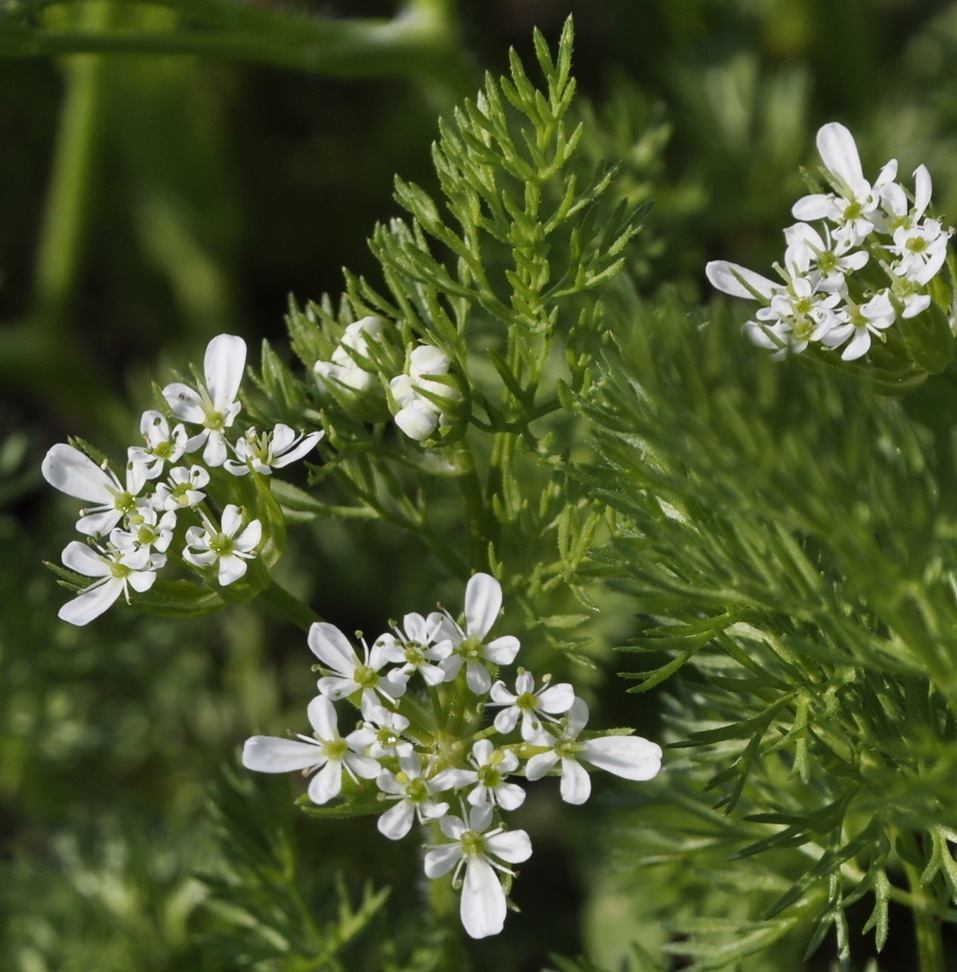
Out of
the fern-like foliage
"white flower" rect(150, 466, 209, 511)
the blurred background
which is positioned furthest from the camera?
the blurred background

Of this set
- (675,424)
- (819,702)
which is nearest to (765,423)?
(675,424)

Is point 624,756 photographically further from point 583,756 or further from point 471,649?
point 471,649

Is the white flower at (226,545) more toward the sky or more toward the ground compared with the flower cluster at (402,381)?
more toward the ground

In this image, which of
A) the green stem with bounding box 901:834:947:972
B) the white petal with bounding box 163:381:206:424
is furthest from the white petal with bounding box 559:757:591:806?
the white petal with bounding box 163:381:206:424

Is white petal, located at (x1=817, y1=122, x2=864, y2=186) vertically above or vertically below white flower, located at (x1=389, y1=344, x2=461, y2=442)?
above

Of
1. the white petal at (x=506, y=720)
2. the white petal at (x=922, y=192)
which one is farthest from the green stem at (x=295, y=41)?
the white petal at (x=506, y=720)

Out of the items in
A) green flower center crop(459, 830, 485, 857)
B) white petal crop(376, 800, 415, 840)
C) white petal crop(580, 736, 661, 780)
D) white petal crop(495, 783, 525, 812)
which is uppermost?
white petal crop(580, 736, 661, 780)

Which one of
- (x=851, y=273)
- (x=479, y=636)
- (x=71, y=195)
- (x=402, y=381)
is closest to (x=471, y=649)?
(x=479, y=636)

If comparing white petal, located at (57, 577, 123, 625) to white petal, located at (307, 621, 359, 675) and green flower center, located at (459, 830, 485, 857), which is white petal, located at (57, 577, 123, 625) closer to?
white petal, located at (307, 621, 359, 675)

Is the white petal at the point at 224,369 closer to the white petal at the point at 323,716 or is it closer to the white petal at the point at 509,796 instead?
the white petal at the point at 323,716
